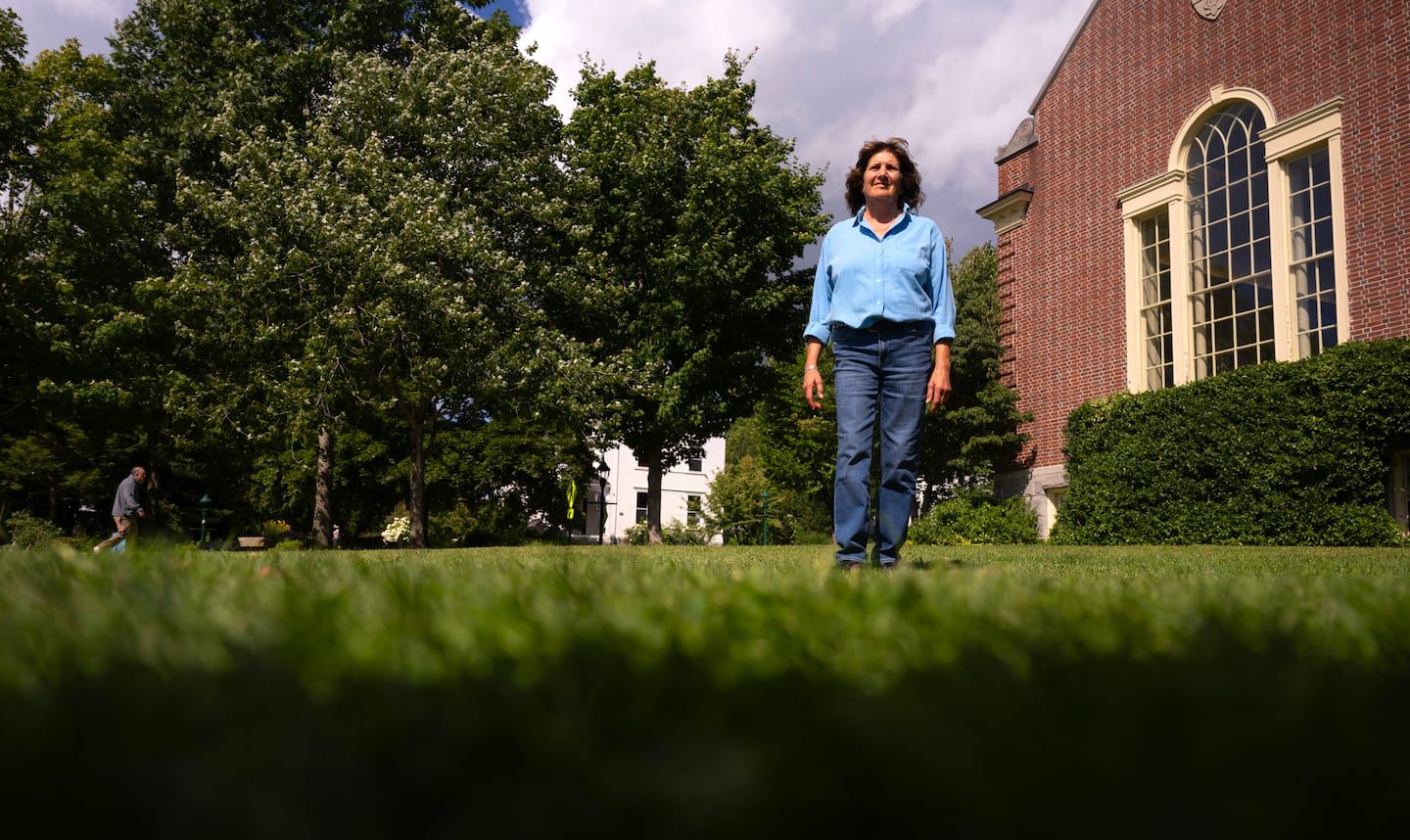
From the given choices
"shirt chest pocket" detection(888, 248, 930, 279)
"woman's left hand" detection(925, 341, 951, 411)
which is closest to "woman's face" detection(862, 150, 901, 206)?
"shirt chest pocket" detection(888, 248, 930, 279)

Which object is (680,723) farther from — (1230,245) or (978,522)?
(978,522)

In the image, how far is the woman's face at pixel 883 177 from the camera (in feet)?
16.6

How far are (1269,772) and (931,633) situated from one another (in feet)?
2.32

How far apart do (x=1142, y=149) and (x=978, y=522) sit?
834cm

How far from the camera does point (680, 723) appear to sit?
949 mm

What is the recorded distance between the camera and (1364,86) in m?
15.1

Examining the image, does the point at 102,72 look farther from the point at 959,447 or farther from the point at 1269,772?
the point at 1269,772

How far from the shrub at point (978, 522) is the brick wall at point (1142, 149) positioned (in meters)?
1.29

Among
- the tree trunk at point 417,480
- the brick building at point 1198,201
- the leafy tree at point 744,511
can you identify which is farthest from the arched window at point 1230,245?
the leafy tree at point 744,511

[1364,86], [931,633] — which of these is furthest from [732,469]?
[931,633]

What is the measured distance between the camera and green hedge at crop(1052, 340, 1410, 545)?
14023 millimetres

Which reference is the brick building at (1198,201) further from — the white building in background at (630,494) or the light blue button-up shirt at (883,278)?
the white building in background at (630,494)

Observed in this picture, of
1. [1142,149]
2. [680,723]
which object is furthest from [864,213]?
[1142,149]

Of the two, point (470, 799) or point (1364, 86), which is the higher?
point (1364, 86)
